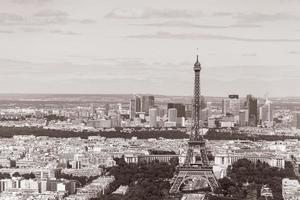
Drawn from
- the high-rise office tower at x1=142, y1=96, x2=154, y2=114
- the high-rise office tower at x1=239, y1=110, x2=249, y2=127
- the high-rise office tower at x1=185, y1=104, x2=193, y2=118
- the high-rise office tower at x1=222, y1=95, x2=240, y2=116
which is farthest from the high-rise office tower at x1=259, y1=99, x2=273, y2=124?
the high-rise office tower at x1=142, y1=96, x2=154, y2=114

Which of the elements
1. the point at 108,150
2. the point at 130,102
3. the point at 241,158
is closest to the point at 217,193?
the point at 241,158

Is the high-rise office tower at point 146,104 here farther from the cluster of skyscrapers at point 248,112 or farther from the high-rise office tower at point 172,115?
the cluster of skyscrapers at point 248,112

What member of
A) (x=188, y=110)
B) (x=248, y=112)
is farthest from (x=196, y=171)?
(x=248, y=112)

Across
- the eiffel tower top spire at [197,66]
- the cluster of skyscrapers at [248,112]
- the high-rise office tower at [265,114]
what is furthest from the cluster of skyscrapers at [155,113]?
the eiffel tower top spire at [197,66]

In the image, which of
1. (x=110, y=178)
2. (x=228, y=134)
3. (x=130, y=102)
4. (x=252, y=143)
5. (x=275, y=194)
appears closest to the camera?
(x=275, y=194)

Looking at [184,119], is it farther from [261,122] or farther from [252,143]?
[252,143]

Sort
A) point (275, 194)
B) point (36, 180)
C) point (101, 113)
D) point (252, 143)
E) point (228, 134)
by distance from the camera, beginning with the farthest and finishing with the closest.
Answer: point (101, 113)
point (228, 134)
point (252, 143)
point (36, 180)
point (275, 194)

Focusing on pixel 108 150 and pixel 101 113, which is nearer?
pixel 108 150

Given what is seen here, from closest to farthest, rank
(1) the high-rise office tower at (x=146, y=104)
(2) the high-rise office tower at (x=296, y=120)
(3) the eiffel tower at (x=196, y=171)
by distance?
(3) the eiffel tower at (x=196, y=171) → (2) the high-rise office tower at (x=296, y=120) → (1) the high-rise office tower at (x=146, y=104)
